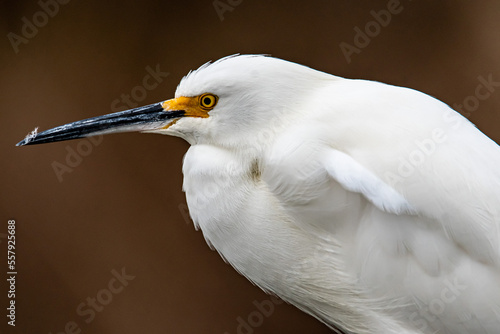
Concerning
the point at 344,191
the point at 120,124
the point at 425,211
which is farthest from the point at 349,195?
the point at 120,124

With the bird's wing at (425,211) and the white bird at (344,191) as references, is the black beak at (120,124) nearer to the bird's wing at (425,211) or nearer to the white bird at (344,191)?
the white bird at (344,191)

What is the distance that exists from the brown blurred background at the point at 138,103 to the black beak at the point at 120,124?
0.69 meters

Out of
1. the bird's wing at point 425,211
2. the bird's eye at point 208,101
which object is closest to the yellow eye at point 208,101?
the bird's eye at point 208,101

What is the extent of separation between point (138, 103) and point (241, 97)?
0.86 m

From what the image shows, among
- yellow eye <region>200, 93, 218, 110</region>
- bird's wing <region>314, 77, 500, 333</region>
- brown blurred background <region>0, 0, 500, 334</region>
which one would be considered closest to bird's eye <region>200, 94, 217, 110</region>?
yellow eye <region>200, 93, 218, 110</region>

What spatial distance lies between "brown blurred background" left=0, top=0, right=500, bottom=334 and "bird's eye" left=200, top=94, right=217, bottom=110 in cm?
81

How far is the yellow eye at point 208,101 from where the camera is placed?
960 millimetres

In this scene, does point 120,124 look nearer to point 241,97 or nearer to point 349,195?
point 241,97

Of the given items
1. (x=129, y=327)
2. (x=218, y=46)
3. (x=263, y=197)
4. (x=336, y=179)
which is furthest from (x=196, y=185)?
(x=129, y=327)

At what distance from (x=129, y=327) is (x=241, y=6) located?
1098 millimetres

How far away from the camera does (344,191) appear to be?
893 millimetres

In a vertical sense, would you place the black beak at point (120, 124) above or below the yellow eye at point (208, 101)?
above

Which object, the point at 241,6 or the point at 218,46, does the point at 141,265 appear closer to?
the point at 218,46

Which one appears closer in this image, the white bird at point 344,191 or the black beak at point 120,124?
the white bird at point 344,191
